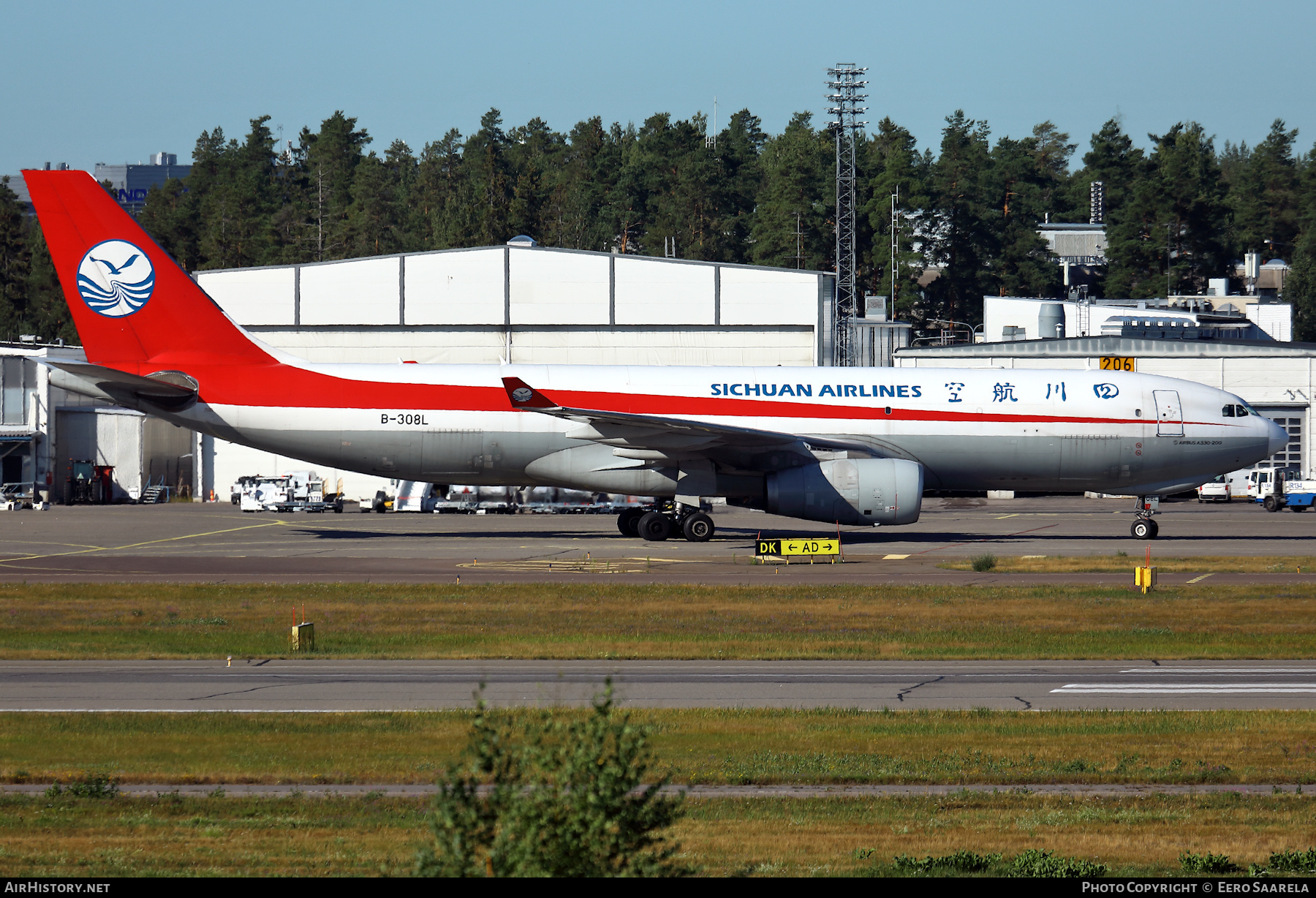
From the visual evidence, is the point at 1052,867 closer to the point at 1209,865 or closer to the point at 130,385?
the point at 1209,865

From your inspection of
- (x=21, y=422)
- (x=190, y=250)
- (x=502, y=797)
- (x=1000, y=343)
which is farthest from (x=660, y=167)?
(x=502, y=797)

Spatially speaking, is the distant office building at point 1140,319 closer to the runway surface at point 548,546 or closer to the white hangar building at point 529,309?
the white hangar building at point 529,309

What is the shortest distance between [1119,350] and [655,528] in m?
42.3

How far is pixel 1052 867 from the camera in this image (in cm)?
978

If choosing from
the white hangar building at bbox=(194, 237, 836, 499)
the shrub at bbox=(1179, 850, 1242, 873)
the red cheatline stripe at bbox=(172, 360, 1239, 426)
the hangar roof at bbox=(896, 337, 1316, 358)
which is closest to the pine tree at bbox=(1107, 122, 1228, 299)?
the hangar roof at bbox=(896, 337, 1316, 358)

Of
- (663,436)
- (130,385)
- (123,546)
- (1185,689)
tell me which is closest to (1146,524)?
(663,436)

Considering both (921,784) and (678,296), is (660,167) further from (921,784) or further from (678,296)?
(921,784)

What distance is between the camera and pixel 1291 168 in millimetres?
176500

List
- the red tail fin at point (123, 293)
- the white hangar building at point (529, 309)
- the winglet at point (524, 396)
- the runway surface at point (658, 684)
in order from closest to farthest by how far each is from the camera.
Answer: the runway surface at point (658, 684), the winglet at point (524, 396), the red tail fin at point (123, 293), the white hangar building at point (529, 309)

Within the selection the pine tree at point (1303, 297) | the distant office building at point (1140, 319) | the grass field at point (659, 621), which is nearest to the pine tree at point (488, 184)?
the distant office building at point (1140, 319)

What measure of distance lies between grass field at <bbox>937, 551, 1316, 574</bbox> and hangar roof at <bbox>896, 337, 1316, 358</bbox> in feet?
119

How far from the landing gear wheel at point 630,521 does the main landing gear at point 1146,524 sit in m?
16.4

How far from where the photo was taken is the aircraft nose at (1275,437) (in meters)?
41.8

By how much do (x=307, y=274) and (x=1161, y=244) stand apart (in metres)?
96.1
